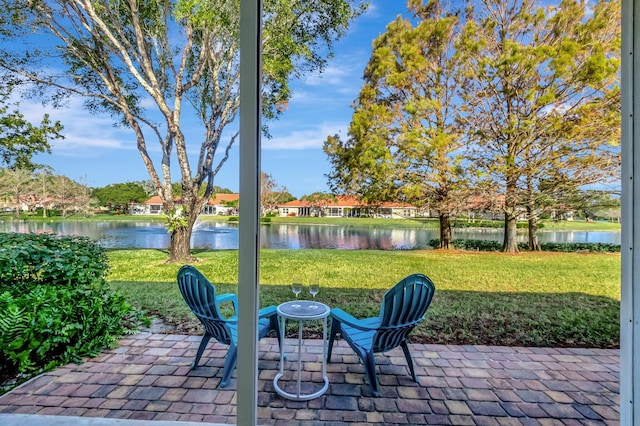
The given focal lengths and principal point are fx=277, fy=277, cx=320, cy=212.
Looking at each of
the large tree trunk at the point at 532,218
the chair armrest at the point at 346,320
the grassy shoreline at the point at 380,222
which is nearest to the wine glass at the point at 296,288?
the chair armrest at the point at 346,320

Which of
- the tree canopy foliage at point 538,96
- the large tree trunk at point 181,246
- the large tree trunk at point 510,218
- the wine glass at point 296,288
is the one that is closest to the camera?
the wine glass at point 296,288

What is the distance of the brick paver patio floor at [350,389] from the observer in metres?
1.70

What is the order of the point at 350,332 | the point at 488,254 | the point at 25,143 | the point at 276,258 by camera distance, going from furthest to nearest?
the point at 488,254 < the point at 276,258 < the point at 25,143 < the point at 350,332

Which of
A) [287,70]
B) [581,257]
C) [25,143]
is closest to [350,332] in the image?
[287,70]

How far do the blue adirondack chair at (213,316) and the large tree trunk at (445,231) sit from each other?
6.72 feet

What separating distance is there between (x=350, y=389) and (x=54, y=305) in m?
2.30

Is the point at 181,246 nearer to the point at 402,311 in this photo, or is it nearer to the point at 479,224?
the point at 402,311

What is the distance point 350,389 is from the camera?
193 cm

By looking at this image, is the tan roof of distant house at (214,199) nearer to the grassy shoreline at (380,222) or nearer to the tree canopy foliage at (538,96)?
the grassy shoreline at (380,222)

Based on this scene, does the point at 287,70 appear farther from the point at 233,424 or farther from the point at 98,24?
the point at 233,424

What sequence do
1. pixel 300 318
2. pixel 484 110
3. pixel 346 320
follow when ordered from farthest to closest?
1. pixel 484 110
2. pixel 346 320
3. pixel 300 318

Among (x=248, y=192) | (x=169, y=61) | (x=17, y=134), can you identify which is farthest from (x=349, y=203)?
(x=17, y=134)

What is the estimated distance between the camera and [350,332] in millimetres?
2174

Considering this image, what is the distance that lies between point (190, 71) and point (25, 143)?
152 centimetres
